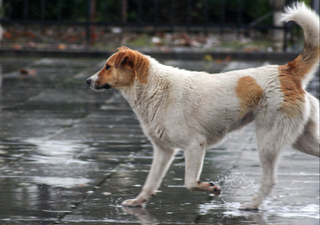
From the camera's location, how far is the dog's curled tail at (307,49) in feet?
16.3

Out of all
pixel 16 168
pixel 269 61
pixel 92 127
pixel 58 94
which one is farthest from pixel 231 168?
pixel 269 61

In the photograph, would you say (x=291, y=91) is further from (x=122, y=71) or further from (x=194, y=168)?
(x=122, y=71)

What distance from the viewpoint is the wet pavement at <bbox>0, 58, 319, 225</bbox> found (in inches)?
187

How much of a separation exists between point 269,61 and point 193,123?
11.2m

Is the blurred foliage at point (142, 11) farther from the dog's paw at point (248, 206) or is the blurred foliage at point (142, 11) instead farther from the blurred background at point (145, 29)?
the dog's paw at point (248, 206)

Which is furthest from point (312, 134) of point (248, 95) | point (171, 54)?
point (171, 54)

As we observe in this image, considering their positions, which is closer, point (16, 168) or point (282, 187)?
point (282, 187)

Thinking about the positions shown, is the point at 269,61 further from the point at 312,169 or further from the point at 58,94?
the point at 312,169

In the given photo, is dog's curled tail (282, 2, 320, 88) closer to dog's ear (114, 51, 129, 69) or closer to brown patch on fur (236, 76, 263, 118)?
brown patch on fur (236, 76, 263, 118)

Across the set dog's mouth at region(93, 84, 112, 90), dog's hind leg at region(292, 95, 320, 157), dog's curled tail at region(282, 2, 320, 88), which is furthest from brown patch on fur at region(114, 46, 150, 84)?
dog's hind leg at region(292, 95, 320, 157)

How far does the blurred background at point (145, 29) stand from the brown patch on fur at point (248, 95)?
1185 centimetres

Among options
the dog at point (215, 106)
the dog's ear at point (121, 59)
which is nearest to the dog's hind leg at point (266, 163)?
the dog at point (215, 106)

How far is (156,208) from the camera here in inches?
→ 195

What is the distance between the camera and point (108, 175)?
5.94 meters
